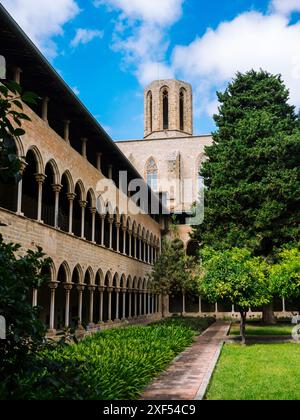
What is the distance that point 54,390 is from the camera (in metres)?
3.51

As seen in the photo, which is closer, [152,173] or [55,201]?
[55,201]

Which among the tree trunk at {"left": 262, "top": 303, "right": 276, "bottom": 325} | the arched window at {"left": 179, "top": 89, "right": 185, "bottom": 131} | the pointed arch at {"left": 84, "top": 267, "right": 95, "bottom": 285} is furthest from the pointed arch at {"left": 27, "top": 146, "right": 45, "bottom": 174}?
the arched window at {"left": 179, "top": 89, "right": 185, "bottom": 131}

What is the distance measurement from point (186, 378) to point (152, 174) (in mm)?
43442

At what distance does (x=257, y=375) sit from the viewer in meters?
12.0

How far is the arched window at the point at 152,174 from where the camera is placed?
176 ft

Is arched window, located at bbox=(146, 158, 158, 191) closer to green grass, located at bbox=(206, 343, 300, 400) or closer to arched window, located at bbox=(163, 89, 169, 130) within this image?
arched window, located at bbox=(163, 89, 169, 130)

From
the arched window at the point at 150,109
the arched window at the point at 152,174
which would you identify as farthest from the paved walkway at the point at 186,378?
the arched window at the point at 150,109

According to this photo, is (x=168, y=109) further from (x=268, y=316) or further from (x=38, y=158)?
(x=38, y=158)

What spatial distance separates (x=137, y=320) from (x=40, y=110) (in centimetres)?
1821

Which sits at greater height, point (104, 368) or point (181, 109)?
point (181, 109)

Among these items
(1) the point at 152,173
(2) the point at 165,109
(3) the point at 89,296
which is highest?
(2) the point at 165,109

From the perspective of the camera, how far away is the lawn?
3.54m

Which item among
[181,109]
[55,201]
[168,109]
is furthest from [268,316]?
[181,109]

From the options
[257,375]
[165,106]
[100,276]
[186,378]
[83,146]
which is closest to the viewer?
[186,378]
